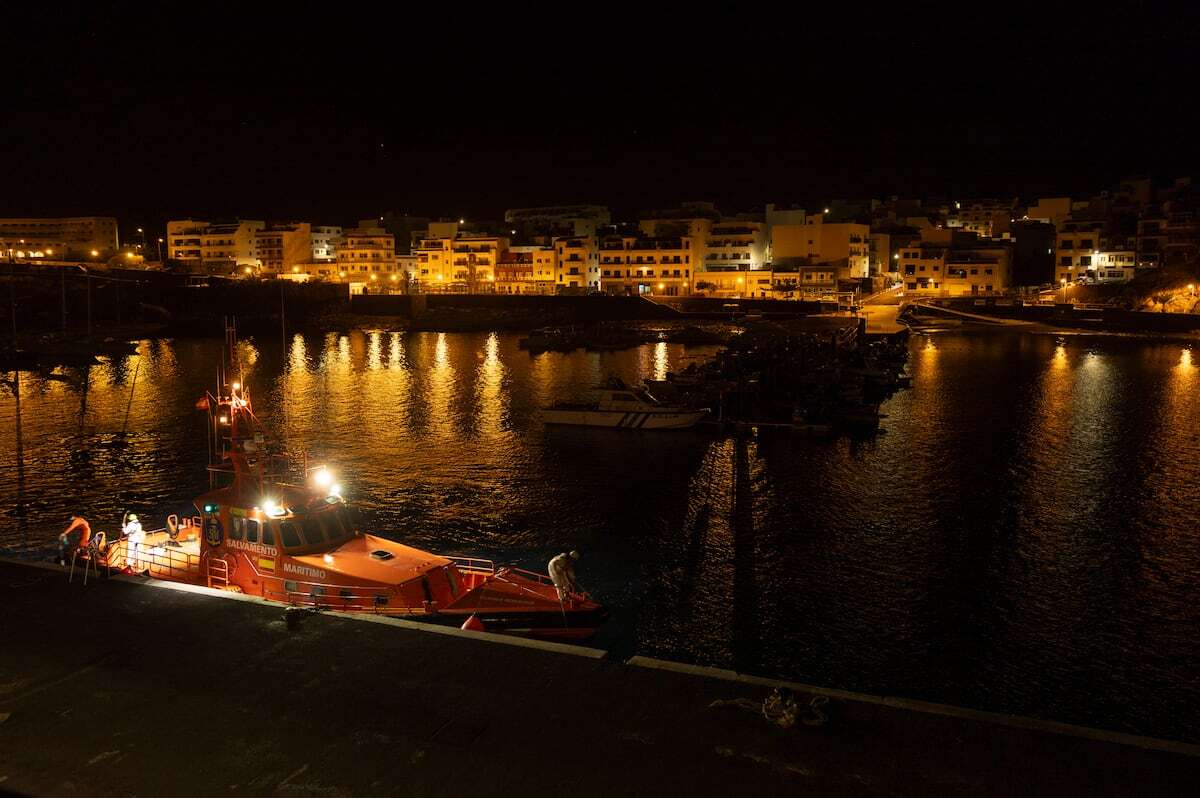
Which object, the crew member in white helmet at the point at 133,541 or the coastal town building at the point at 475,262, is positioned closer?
the crew member in white helmet at the point at 133,541

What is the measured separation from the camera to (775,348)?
162 feet

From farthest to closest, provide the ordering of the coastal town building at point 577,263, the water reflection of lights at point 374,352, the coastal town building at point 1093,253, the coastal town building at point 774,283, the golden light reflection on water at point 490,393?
the coastal town building at point 577,263 → the coastal town building at point 774,283 → the coastal town building at point 1093,253 → the water reflection of lights at point 374,352 → the golden light reflection on water at point 490,393

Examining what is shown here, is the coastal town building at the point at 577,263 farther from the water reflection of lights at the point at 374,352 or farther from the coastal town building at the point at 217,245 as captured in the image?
the coastal town building at the point at 217,245

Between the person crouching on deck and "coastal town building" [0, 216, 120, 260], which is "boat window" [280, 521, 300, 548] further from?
"coastal town building" [0, 216, 120, 260]

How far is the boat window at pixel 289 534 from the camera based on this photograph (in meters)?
12.3

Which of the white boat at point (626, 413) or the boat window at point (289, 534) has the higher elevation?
the boat window at point (289, 534)

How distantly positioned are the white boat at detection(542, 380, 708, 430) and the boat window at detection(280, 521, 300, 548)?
20.5 m

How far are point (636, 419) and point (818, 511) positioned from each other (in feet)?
37.6

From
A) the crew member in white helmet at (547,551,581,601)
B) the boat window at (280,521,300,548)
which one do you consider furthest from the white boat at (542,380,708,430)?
the boat window at (280,521,300,548)

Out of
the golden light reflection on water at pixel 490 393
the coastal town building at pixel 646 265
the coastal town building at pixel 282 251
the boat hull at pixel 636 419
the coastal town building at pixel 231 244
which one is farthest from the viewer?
the coastal town building at pixel 231 244

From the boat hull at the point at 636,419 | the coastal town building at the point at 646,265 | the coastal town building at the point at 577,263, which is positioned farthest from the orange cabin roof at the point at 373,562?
the coastal town building at the point at 577,263

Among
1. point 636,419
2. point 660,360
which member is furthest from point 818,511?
point 660,360

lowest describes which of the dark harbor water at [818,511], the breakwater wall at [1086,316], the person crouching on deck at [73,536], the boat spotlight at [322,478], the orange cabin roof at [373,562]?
the dark harbor water at [818,511]

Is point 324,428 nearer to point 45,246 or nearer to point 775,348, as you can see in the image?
point 775,348
